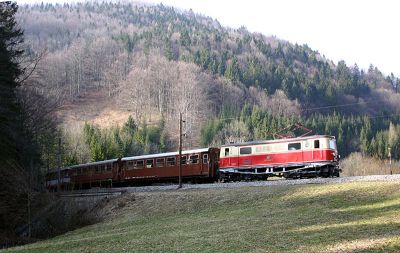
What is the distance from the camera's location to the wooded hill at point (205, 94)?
340 feet

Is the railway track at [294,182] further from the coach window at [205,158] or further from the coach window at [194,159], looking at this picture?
the coach window at [205,158]

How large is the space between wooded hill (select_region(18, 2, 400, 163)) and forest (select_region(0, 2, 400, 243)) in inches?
14.3

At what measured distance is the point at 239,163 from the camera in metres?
36.9

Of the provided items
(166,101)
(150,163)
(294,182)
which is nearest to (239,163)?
(294,182)

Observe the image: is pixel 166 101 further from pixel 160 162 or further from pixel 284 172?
pixel 284 172

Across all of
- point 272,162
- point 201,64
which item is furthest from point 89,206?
point 201,64

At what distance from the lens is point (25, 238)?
29.6m

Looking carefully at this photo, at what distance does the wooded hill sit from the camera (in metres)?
104

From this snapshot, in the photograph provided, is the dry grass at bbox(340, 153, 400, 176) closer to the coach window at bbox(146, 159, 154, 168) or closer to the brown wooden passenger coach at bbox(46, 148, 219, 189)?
the brown wooden passenger coach at bbox(46, 148, 219, 189)

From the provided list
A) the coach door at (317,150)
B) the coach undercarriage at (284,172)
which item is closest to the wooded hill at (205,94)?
the coach undercarriage at (284,172)

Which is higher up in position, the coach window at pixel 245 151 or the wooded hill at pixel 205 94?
the wooded hill at pixel 205 94

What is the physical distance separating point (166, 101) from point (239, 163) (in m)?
96.5

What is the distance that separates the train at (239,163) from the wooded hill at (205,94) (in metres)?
34.3

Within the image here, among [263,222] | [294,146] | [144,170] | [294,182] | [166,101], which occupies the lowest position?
[263,222]
